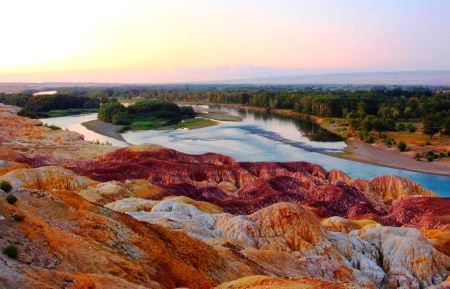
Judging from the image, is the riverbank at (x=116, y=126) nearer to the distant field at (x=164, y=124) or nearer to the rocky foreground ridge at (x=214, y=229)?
the distant field at (x=164, y=124)

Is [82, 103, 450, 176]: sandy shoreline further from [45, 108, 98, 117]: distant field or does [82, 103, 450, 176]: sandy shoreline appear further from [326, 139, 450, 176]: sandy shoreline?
[45, 108, 98, 117]: distant field

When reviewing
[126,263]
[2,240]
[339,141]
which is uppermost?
[2,240]

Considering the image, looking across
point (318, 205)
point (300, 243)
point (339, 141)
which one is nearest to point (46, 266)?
point (300, 243)

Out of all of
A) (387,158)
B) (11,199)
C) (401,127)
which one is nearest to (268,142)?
(387,158)

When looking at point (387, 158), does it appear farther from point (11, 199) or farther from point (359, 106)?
point (11, 199)

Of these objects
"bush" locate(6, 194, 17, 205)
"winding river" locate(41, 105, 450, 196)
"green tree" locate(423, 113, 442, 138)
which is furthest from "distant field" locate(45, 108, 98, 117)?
"bush" locate(6, 194, 17, 205)

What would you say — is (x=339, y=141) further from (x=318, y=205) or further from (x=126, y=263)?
(x=126, y=263)

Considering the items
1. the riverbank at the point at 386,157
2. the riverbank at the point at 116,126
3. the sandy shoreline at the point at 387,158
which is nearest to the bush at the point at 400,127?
the riverbank at the point at 386,157
